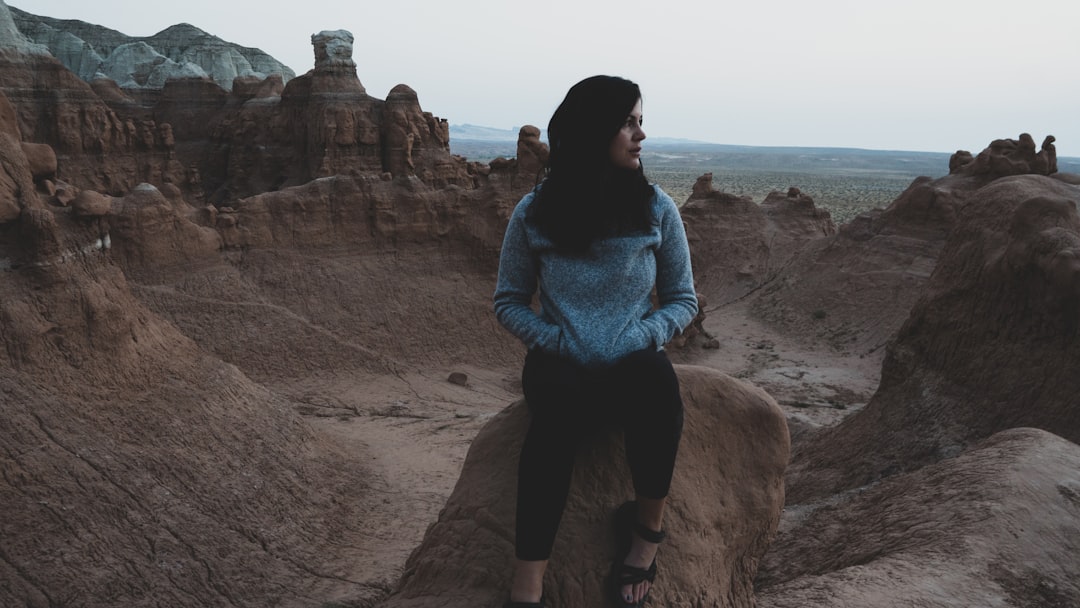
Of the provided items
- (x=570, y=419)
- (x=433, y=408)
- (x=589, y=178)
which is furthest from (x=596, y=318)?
Answer: (x=433, y=408)

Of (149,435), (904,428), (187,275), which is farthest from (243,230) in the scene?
(904,428)

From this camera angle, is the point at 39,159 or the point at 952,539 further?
the point at 39,159

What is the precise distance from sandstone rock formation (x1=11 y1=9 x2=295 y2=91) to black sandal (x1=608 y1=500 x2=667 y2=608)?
130ft

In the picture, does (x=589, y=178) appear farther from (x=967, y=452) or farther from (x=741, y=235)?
(x=741, y=235)

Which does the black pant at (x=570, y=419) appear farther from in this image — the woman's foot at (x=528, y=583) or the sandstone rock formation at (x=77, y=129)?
the sandstone rock formation at (x=77, y=129)

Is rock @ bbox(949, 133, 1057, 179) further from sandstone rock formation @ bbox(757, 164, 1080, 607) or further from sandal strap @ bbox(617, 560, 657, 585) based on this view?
sandal strap @ bbox(617, 560, 657, 585)

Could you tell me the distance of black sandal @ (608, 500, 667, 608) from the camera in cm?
298

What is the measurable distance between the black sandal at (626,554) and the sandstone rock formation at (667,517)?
0.15ft

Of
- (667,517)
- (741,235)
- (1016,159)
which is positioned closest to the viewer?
(667,517)

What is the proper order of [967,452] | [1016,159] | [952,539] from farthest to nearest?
[1016,159] → [967,452] → [952,539]

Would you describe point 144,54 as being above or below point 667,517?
above

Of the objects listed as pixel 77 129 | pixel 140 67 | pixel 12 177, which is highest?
pixel 140 67

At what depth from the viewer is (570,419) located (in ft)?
9.15

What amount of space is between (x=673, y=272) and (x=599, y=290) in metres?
0.40
